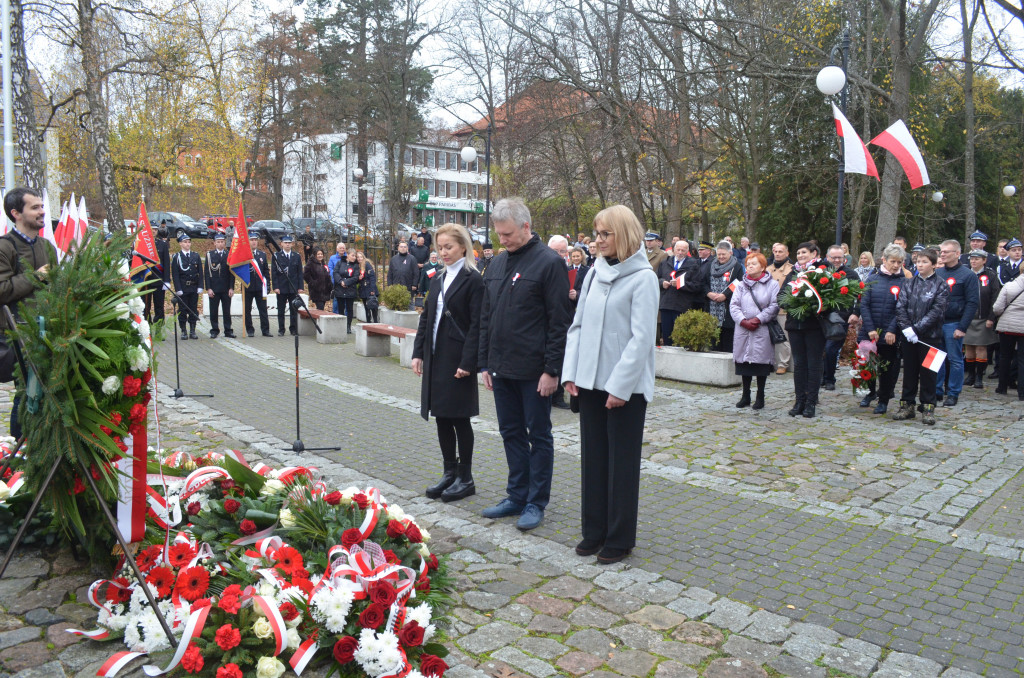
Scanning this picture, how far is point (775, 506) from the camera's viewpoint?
19.2ft

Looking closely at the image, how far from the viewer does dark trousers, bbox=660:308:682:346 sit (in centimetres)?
1272

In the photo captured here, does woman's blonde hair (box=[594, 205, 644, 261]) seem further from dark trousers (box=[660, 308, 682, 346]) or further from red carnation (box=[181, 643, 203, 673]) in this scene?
dark trousers (box=[660, 308, 682, 346])

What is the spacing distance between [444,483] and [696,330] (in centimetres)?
618

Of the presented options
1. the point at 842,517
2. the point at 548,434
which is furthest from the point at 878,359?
the point at 548,434

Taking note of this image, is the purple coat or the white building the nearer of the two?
the purple coat

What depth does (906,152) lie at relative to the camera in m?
11.6

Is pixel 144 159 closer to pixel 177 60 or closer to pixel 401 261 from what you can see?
pixel 177 60

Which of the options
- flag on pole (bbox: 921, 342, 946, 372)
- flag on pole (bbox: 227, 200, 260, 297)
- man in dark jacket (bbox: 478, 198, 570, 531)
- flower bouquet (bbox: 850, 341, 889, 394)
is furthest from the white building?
man in dark jacket (bbox: 478, 198, 570, 531)

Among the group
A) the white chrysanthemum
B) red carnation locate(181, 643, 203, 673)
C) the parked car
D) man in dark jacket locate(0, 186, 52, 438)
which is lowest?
red carnation locate(181, 643, 203, 673)

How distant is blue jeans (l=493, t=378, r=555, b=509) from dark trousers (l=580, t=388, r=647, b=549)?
532mm

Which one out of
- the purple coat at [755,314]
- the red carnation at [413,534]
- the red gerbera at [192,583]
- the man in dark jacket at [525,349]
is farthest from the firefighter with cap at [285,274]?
the red gerbera at [192,583]

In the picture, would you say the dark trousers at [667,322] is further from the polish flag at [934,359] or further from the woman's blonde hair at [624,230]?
the woman's blonde hair at [624,230]

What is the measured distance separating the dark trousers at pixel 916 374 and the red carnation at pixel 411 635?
745cm

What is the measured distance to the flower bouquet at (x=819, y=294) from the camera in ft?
29.2
